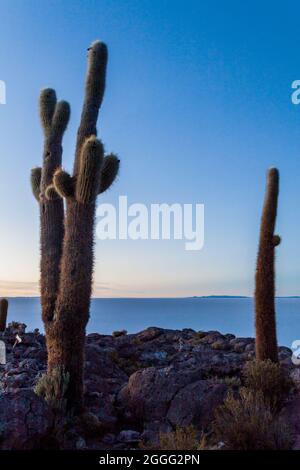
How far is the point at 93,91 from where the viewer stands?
39.7ft

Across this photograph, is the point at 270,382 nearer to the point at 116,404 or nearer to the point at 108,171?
the point at 116,404

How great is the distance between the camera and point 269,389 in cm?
1094

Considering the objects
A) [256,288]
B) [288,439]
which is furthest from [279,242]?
[288,439]

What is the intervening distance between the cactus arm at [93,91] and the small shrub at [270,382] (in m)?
6.04

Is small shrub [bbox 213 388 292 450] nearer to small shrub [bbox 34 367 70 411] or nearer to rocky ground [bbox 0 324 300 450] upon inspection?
rocky ground [bbox 0 324 300 450]

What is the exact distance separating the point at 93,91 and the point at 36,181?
3074 millimetres

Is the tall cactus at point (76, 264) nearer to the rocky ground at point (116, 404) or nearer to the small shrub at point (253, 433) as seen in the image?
the rocky ground at point (116, 404)

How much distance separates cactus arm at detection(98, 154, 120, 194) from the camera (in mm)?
11281

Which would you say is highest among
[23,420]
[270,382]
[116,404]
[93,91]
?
[93,91]

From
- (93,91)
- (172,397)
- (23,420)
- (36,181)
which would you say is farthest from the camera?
(36,181)

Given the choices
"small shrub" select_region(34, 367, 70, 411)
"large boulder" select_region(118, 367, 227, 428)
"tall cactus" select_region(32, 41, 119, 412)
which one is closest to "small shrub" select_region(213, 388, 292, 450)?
"large boulder" select_region(118, 367, 227, 428)

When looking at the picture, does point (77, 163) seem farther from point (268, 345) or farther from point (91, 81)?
point (268, 345)

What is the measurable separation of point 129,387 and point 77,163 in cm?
487

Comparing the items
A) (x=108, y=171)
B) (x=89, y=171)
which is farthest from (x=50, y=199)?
(x=89, y=171)
